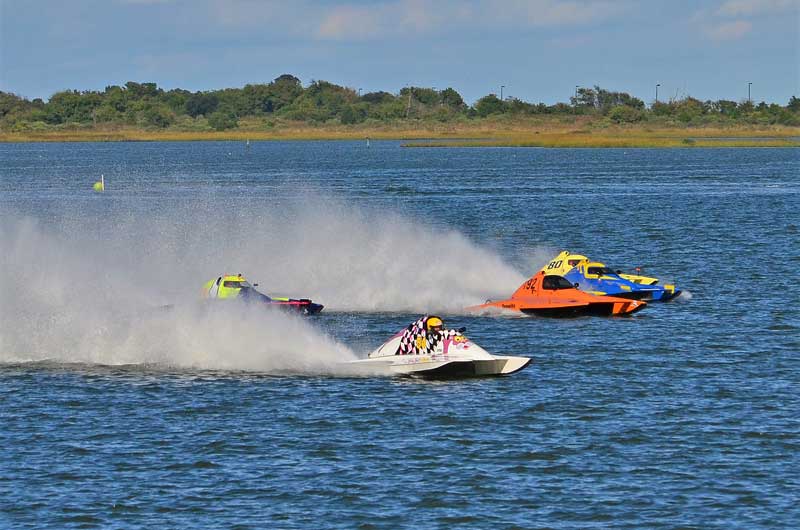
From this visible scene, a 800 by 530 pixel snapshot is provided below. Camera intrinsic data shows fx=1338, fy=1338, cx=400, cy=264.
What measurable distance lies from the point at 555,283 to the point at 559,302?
103cm

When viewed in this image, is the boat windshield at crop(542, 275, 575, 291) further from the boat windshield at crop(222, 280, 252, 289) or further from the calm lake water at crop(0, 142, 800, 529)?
the boat windshield at crop(222, 280, 252, 289)

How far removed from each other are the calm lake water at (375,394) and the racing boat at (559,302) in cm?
62

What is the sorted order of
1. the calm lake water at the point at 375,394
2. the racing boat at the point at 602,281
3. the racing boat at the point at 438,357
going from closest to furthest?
the calm lake water at the point at 375,394
the racing boat at the point at 438,357
the racing boat at the point at 602,281

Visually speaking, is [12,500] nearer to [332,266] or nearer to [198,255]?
[332,266]

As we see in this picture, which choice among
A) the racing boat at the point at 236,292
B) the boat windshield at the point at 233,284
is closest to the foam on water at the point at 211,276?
the racing boat at the point at 236,292

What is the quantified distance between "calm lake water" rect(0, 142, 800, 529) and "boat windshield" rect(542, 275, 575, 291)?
59.7 inches

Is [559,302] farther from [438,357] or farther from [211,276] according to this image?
[211,276]

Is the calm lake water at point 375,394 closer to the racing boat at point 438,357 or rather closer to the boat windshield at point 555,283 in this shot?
the racing boat at point 438,357

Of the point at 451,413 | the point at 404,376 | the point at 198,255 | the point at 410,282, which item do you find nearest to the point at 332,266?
the point at 410,282

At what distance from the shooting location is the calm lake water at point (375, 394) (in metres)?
25.3

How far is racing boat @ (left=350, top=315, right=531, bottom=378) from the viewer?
35.2 metres

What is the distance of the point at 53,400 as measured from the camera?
3391 centimetres

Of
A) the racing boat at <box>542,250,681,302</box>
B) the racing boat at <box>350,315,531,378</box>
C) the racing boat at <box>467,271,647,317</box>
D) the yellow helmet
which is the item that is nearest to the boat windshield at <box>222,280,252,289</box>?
the racing boat at <box>467,271,647,317</box>

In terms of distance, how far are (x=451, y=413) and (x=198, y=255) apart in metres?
36.0
